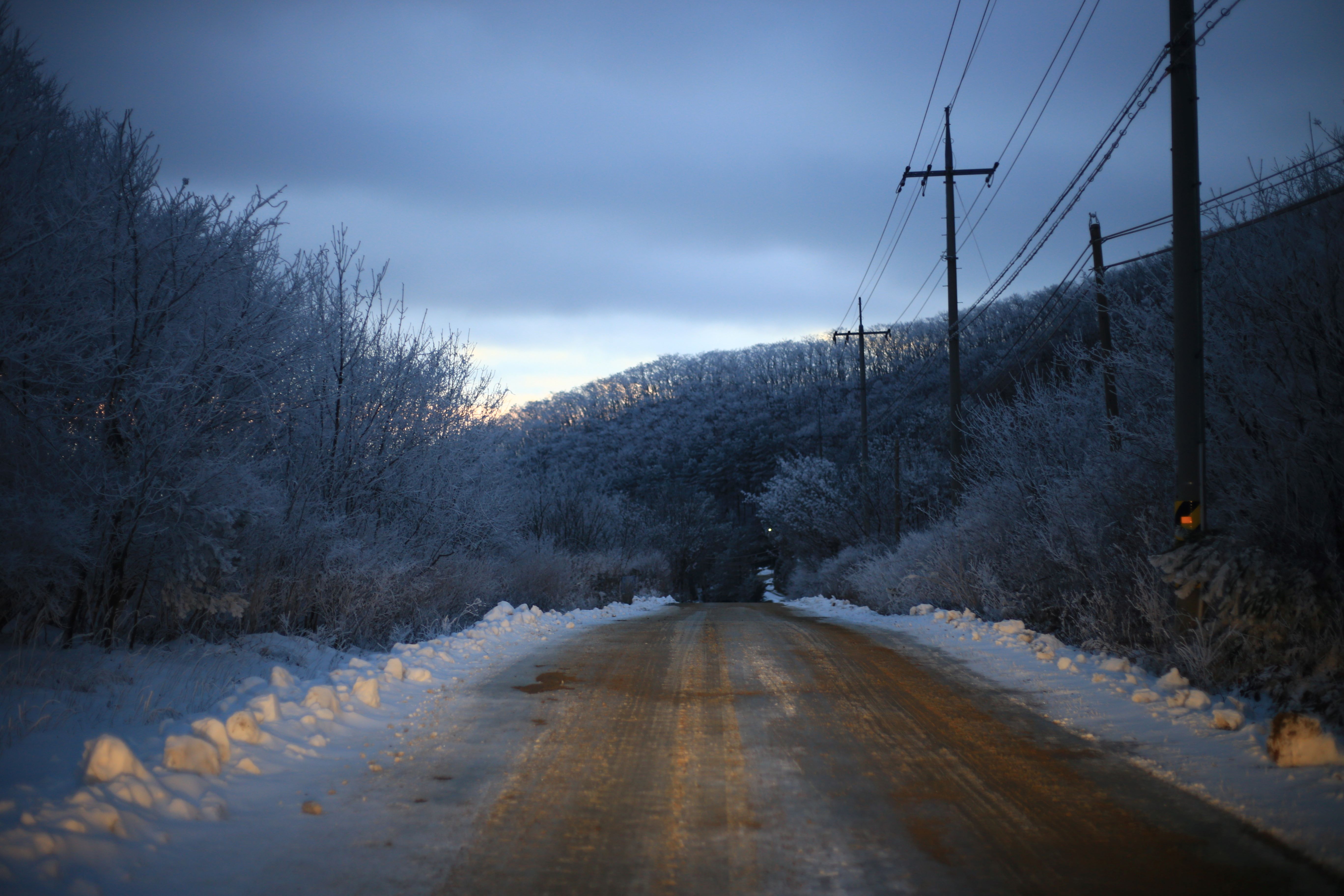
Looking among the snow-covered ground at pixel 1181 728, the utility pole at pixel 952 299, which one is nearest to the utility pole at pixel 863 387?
the utility pole at pixel 952 299

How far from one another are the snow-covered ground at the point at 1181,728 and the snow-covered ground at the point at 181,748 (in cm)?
484

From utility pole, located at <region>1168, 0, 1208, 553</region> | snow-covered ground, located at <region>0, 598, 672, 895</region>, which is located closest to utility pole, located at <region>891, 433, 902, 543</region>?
utility pole, located at <region>1168, 0, 1208, 553</region>

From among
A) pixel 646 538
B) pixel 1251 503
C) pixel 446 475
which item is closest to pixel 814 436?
pixel 646 538

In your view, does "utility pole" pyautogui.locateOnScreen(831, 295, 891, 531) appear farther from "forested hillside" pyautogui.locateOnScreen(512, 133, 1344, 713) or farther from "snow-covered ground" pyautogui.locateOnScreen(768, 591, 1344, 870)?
"snow-covered ground" pyautogui.locateOnScreen(768, 591, 1344, 870)

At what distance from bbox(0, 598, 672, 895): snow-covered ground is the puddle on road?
0.56m

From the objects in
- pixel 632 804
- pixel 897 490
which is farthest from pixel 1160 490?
pixel 897 490

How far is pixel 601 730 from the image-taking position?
6238 millimetres

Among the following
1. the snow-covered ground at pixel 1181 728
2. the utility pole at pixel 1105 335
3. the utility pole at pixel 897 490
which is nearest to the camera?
the snow-covered ground at pixel 1181 728

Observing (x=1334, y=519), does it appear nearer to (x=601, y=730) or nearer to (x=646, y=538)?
(x=601, y=730)

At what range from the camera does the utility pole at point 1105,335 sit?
13148mm

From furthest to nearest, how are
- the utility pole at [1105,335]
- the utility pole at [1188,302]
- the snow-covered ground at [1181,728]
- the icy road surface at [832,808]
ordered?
the utility pole at [1105,335]
the utility pole at [1188,302]
the snow-covered ground at [1181,728]
the icy road surface at [832,808]

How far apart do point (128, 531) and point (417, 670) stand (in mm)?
3178

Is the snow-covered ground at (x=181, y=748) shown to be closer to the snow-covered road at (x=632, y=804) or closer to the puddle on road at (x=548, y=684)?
the snow-covered road at (x=632, y=804)

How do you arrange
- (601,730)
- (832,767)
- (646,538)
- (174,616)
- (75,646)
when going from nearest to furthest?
1. (832,767)
2. (601,730)
3. (75,646)
4. (174,616)
5. (646,538)
